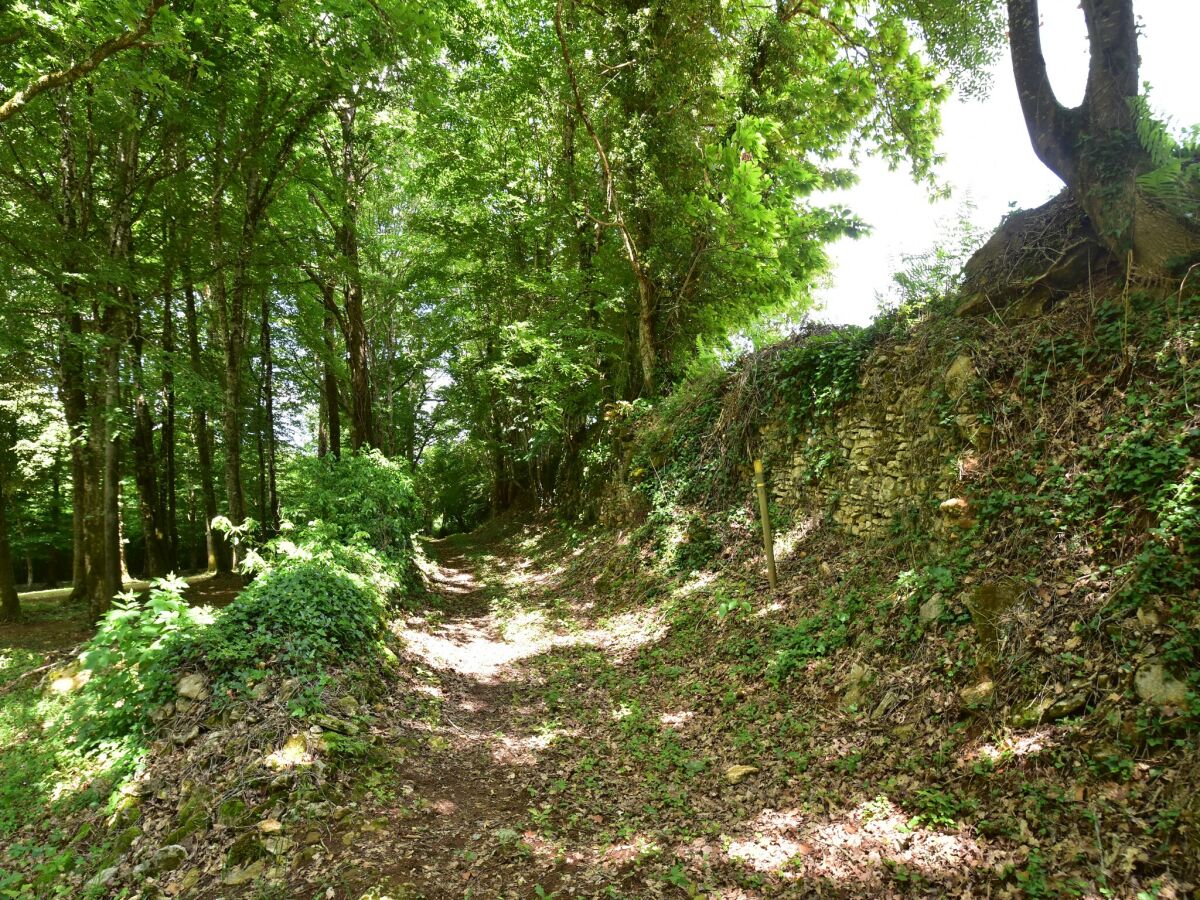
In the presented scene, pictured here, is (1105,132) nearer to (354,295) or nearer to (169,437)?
(354,295)

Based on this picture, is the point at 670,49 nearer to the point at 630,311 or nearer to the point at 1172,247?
the point at 630,311

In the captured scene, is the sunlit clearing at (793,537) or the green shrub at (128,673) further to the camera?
the sunlit clearing at (793,537)

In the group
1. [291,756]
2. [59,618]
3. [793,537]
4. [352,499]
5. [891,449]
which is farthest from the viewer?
[59,618]

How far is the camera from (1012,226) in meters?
6.13

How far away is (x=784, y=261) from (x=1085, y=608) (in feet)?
26.2

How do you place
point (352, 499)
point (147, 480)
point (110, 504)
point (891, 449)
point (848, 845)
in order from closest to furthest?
point (848, 845) → point (891, 449) → point (110, 504) → point (352, 499) → point (147, 480)

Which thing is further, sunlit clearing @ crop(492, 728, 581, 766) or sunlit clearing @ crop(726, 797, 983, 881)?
sunlit clearing @ crop(492, 728, 581, 766)

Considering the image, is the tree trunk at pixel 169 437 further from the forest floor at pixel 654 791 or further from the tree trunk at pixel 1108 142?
the tree trunk at pixel 1108 142

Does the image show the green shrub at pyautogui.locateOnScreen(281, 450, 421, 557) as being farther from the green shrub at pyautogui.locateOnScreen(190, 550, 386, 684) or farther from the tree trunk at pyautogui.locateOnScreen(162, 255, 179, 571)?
the tree trunk at pyautogui.locateOnScreen(162, 255, 179, 571)

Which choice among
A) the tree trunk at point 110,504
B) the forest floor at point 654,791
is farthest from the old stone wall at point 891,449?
the tree trunk at point 110,504

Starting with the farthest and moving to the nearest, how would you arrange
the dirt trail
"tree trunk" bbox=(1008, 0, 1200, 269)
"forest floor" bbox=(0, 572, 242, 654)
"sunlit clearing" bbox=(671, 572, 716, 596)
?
"forest floor" bbox=(0, 572, 242, 654), "sunlit clearing" bbox=(671, 572, 716, 596), "tree trunk" bbox=(1008, 0, 1200, 269), the dirt trail

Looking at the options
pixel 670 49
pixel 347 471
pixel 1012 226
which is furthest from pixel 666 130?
pixel 347 471

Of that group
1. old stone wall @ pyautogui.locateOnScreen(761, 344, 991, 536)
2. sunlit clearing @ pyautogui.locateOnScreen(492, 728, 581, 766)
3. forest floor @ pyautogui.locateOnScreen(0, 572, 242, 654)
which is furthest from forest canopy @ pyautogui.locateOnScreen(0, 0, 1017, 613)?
sunlit clearing @ pyautogui.locateOnScreen(492, 728, 581, 766)

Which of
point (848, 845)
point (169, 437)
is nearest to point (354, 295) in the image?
point (169, 437)
